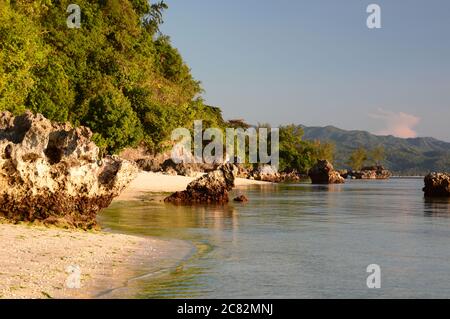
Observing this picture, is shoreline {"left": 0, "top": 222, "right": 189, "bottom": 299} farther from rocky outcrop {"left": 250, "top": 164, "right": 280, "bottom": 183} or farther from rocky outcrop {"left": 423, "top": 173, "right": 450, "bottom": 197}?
rocky outcrop {"left": 250, "top": 164, "right": 280, "bottom": 183}

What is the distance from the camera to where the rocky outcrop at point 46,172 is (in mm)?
23094

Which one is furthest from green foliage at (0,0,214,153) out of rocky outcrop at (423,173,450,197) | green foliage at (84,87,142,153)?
rocky outcrop at (423,173,450,197)

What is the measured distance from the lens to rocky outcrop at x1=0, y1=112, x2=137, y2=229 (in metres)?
23.1

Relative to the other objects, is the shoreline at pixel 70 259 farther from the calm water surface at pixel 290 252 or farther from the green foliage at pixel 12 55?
the green foliage at pixel 12 55

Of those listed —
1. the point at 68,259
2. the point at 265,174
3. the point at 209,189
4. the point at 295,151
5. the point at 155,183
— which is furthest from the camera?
the point at 295,151

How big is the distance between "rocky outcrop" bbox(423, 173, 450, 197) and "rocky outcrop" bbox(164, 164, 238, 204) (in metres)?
30.8

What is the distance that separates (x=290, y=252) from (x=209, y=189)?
25077mm

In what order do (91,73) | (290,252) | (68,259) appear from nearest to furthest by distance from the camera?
1. (68,259)
2. (290,252)
3. (91,73)

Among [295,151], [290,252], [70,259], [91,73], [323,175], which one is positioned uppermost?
[91,73]

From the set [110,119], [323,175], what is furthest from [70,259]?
[323,175]

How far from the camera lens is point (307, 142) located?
616 ft

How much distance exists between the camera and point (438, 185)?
66.5m

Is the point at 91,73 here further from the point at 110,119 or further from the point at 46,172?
the point at 46,172
